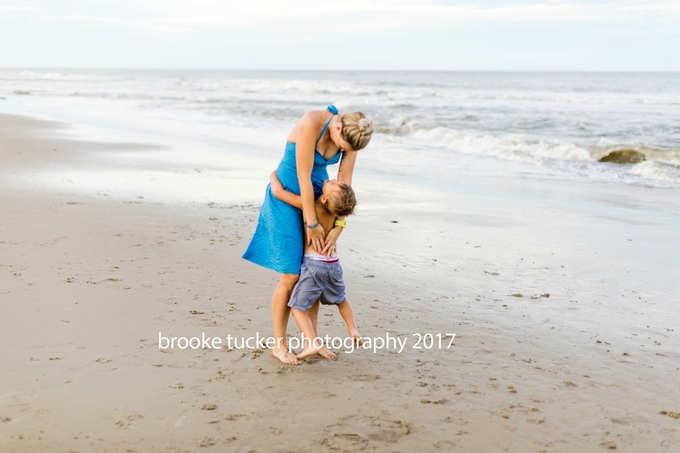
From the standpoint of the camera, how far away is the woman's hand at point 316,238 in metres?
3.52

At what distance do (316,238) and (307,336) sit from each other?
21.7 inches

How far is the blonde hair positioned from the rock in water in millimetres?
13508

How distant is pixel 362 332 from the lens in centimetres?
403

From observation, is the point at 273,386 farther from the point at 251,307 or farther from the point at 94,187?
the point at 94,187

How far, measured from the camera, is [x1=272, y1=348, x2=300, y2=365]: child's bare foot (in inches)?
138

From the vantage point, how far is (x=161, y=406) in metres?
2.92

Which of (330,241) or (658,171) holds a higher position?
(330,241)

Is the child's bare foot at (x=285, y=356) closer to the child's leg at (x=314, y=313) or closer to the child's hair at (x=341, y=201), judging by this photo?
the child's leg at (x=314, y=313)

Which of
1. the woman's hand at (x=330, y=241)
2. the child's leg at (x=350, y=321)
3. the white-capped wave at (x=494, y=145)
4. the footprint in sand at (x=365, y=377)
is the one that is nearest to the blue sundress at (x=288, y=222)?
the woman's hand at (x=330, y=241)

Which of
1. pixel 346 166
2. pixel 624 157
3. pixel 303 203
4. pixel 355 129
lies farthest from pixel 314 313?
pixel 624 157

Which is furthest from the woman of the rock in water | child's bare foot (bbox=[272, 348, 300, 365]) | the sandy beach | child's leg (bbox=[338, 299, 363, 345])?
the rock in water

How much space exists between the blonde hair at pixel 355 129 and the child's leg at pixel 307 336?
992mm

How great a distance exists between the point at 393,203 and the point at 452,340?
4.46 metres

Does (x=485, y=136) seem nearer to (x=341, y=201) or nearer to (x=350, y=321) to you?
(x=350, y=321)
